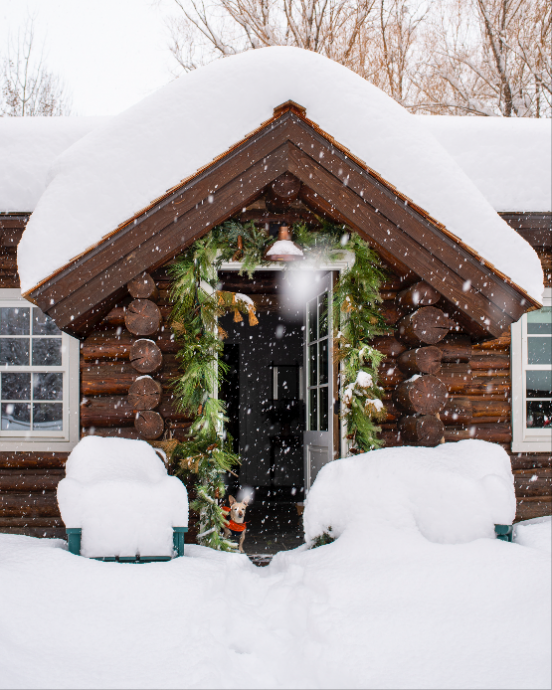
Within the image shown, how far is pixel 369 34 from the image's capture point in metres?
15.5

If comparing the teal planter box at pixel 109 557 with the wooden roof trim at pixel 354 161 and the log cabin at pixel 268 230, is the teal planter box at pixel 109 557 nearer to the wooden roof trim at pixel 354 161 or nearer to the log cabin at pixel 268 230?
the log cabin at pixel 268 230

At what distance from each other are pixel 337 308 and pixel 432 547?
7.51 feet

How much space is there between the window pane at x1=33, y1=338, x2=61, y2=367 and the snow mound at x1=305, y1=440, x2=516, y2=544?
11.3ft

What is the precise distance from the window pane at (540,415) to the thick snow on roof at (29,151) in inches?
239

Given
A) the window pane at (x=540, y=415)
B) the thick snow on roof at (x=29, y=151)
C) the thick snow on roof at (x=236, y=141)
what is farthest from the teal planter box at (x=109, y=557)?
the window pane at (x=540, y=415)

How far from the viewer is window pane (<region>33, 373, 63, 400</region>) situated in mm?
6055

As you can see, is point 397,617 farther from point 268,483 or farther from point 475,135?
point 268,483

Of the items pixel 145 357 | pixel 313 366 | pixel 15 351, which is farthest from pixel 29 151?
pixel 313 366

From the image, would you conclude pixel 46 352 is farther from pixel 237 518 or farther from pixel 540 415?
pixel 540 415

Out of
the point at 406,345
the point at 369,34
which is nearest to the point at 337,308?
the point at 406,345

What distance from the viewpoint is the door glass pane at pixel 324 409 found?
5621mm

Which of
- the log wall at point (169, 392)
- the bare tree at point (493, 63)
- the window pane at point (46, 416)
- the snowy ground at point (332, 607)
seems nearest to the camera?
the snowy ground at point (332, 607)

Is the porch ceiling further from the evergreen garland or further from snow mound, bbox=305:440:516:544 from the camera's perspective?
snow mound, bbox=305:440:516:544

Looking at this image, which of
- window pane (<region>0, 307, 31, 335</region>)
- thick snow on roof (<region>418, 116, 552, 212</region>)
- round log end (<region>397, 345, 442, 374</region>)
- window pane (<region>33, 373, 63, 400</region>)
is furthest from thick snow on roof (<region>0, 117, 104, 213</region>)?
thick snow on roof (<region>418, 116, 552, 212</region>)
